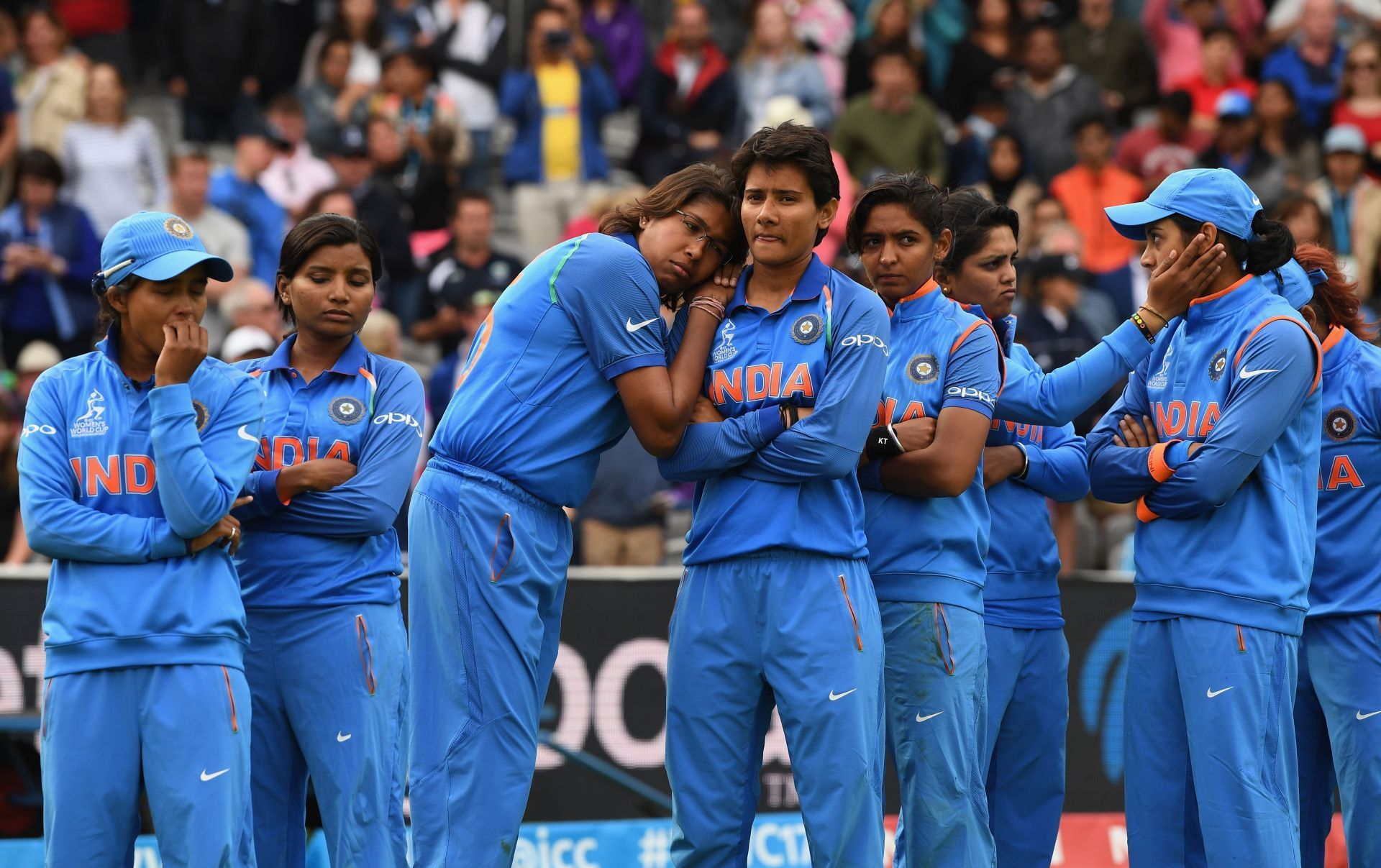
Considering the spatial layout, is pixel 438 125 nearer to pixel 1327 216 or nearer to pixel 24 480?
pixel 1327 216

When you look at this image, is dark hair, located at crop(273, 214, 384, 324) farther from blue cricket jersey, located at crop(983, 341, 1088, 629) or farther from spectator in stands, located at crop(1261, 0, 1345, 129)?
spectator in stands, located at crop(1261, 0, 1345, 129)

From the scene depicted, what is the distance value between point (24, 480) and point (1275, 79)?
42.5ft

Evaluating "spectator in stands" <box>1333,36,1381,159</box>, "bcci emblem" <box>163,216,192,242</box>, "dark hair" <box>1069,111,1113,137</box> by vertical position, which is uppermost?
"spectator in stands" <box>1333,36,1381,159</box>

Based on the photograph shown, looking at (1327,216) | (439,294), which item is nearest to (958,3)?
(1327,216)

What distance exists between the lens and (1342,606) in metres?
6.42

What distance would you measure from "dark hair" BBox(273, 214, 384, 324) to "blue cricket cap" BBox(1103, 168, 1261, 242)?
2870mm

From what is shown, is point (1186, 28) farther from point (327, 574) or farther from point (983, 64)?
point (327, 574)

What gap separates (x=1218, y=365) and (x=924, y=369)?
103 cm

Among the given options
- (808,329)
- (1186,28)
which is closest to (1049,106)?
(1186,28)

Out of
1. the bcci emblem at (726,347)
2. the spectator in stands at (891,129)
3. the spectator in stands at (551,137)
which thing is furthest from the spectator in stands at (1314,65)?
the bcci emblem at (726,347)

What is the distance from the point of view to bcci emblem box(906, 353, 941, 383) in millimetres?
5879

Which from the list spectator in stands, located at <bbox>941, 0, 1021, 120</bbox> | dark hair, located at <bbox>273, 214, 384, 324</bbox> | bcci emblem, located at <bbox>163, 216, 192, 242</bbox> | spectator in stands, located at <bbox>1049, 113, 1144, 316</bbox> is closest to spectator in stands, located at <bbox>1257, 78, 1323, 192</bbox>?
spectator in stands, located at <bbox>1049, 113, 1144, 316</bbox>

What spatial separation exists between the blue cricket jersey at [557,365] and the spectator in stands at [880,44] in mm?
10341

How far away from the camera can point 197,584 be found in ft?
17.3
